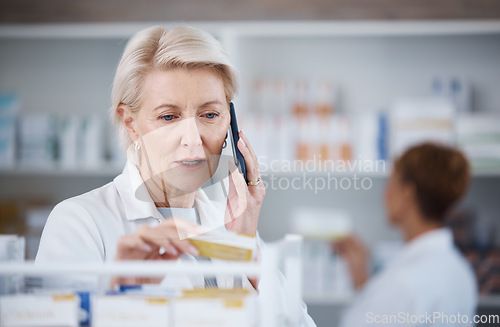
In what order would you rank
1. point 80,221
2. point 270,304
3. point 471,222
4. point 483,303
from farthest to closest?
point 471,222, point 483,303, point 80,221, point 270,304

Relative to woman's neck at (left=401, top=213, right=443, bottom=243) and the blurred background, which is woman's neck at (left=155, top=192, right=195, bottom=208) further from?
the blurred background

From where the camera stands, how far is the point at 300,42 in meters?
2.70

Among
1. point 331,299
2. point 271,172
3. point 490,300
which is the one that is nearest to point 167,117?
point 271,172

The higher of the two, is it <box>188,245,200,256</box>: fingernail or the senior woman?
the senior woman

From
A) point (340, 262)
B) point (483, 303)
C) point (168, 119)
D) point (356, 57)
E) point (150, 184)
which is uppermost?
point (356, 57)

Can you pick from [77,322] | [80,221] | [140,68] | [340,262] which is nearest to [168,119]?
[140,68]

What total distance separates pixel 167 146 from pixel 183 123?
0.05 m

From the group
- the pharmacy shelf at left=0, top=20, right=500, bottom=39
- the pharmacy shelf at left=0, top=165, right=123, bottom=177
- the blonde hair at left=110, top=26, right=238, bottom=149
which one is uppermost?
the pharmacy shelf at left=0, top=20, right=500, bottom=39

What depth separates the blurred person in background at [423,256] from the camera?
5.40ft

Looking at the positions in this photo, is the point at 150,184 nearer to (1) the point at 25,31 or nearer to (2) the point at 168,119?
(2) the point at 168,119

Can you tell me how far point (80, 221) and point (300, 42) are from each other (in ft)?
6.33

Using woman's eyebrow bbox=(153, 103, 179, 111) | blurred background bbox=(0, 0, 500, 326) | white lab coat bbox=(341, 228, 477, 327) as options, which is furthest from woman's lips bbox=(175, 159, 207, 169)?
blurred background bbox=(0, 0, 500, 326)

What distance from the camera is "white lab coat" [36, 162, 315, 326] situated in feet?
3.03

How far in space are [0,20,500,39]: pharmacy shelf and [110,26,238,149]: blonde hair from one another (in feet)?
4.60
